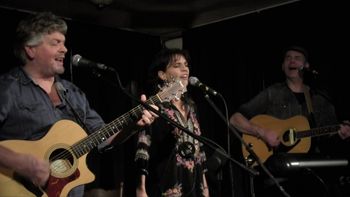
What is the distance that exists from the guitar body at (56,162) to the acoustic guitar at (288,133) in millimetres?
1833

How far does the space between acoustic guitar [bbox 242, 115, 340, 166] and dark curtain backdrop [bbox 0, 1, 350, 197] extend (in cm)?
40

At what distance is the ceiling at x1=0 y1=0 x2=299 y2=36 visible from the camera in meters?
4.69

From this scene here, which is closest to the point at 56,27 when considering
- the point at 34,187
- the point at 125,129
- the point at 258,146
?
the point at 125,129

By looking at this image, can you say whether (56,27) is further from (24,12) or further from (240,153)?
(240,153)

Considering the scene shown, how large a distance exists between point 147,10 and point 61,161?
2.64 metres

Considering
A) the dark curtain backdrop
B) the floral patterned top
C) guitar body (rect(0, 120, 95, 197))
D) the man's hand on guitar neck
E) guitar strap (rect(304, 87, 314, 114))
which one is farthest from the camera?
the dark curtain backdrop

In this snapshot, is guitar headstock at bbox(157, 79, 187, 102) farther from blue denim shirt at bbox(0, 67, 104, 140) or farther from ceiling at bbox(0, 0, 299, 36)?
ceiling at bbox(0, 0, 299, 36)

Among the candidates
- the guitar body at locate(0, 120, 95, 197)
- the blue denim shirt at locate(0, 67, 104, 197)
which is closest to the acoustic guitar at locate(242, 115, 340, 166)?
the guitar body at locate(0, 120, 95, 197)

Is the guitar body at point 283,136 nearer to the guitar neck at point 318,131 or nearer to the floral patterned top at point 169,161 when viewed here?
the guitar neck at point 318,131

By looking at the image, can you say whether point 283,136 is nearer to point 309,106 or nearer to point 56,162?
point 309,106

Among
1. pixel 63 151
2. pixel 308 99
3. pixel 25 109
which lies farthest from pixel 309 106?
pixel 25 109

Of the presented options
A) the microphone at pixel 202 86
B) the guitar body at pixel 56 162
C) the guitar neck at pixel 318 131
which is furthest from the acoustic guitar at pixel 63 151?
the guitar neck at pixel 318 131

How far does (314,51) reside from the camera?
15.4 feet

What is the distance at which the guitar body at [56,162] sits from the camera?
2705 mm
